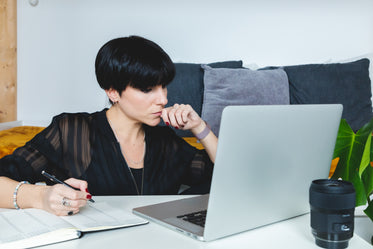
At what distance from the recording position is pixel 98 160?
4.26ft

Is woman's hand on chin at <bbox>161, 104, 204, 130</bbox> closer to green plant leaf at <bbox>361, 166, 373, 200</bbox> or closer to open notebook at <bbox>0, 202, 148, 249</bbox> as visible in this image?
open notebook at <bbox>0, 202, 148, 249</bbox>

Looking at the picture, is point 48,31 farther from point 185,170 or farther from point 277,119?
point 277,119

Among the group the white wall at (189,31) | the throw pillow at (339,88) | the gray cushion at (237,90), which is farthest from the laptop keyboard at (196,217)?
the white wall at (189,31)

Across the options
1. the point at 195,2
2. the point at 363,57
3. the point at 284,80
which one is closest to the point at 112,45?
the point at 284,80

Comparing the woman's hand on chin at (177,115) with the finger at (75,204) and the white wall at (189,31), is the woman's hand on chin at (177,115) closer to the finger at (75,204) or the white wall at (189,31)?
the finger at (75,204)

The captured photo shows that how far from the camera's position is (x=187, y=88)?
2680mm

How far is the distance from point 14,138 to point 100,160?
141 centimetres

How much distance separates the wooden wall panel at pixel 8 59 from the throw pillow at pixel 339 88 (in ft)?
6.60

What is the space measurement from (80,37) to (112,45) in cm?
203

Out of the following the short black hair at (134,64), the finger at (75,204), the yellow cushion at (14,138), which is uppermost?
the short black hair at (134,64)

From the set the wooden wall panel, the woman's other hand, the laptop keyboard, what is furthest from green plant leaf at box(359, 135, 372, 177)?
the wooden wall panel

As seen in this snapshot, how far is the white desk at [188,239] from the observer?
720 millimetres

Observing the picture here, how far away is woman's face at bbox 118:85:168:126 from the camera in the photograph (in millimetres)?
1254

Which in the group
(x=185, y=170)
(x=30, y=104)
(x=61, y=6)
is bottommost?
(x=30, y=104)
